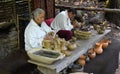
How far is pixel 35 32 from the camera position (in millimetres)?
3963

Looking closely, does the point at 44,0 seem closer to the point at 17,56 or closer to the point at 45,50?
the point at 17,56

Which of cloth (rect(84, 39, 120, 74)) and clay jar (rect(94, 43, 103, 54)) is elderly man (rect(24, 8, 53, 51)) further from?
clay jar (rect(94, 43, 103, 54))

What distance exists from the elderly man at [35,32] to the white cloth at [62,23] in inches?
35.3

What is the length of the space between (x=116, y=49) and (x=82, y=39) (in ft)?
2.77

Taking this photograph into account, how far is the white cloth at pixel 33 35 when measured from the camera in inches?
150

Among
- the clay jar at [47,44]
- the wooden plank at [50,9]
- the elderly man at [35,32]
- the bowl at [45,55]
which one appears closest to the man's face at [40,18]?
the elderly man at [35,32]

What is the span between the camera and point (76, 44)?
3.87 metres

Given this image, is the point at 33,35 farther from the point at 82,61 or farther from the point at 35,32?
the point at 82,61

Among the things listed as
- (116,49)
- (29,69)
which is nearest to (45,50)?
(29,69)

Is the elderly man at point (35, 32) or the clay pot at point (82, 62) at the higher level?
the elderly man at point (35, 32)

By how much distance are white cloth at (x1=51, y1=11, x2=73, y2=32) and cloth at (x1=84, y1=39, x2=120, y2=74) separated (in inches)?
36.1

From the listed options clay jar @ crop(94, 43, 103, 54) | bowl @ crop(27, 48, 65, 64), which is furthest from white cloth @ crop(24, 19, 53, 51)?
clay jar @ crop(94, 43, 103, 54)

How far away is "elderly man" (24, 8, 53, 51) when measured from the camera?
151 inches

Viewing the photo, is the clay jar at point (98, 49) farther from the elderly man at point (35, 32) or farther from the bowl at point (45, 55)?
the bowl at point (45, 55)
